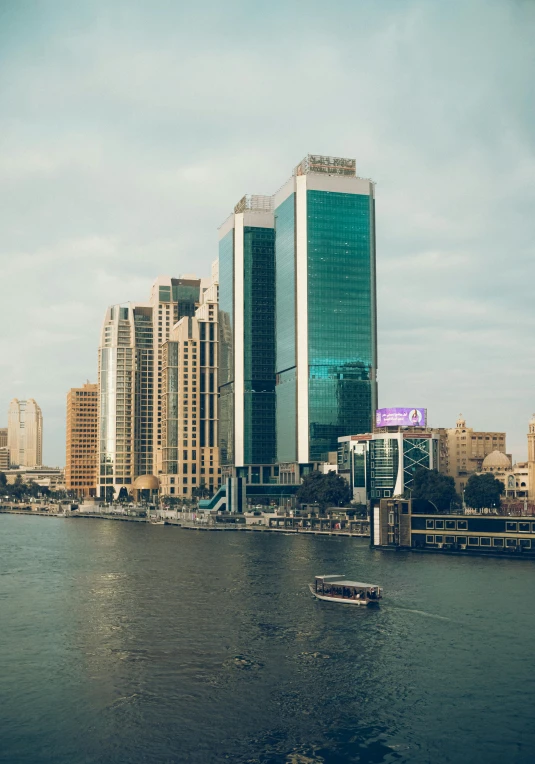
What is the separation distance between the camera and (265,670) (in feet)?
268

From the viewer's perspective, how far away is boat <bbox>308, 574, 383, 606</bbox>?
115 m

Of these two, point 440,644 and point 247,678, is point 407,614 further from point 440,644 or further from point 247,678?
point 247,678

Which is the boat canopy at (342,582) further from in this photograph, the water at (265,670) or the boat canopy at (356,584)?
the water at (265,670)

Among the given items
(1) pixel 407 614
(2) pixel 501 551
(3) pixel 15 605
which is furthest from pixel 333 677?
(2) pixel 501 551

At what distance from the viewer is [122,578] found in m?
144

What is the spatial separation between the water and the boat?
1.88 metres

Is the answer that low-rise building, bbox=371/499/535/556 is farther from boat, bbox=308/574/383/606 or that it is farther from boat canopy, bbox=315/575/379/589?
boat, bbox=308/574/383/606

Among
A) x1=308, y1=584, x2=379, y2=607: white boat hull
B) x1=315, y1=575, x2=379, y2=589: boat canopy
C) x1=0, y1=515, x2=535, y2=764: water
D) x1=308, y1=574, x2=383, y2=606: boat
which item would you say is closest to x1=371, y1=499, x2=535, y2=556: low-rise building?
x1=0, y1=515, x2=535, y2=764: water

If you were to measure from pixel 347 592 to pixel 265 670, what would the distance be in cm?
3722

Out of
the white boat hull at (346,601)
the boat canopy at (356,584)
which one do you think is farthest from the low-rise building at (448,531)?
the white boat hull at (346,601)

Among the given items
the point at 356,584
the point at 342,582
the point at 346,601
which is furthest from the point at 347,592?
the point at 342,582

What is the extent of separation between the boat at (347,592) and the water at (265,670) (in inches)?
74.2

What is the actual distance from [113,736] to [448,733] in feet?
84.8

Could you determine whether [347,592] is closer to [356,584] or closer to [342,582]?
[356,584]
